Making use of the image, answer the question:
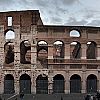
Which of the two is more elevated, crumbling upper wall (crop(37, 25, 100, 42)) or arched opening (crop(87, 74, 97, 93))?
crumbling upper wall (crop(37, 25, 100, 42))

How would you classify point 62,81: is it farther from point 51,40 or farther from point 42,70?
point 51,40

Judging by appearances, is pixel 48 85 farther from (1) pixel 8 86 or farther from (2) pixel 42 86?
(1) pixel 8 86

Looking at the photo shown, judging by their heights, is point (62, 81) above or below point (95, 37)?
below

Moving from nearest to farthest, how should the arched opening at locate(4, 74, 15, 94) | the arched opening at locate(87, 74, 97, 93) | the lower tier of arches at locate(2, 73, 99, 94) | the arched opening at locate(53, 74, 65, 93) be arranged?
the lower tier of arches at locate(2, 73, 99, 94), the arched opening at locate(53, 74, 65, 93), the arched opening at locate(4, 74, 15, 94), the arched opening at locate(87, 74, 97, 93)

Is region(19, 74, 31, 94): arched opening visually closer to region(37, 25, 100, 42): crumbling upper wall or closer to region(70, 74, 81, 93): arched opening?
region(70, 74, 81, 93): arched opening

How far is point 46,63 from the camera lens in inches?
1404

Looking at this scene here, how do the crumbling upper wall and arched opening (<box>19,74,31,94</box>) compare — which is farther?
the crumbling upper wall

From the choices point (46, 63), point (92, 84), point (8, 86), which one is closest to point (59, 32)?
point (46, 63)

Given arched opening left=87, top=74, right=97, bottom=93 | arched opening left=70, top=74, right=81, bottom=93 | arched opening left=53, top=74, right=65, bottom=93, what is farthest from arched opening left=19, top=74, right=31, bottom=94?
arched opening left=87, top=74, right=97, bottom=93

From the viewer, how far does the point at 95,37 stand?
118 feet

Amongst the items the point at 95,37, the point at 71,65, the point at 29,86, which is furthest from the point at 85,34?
the point at 29,86

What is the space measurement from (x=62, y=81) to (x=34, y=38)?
5.80 metres

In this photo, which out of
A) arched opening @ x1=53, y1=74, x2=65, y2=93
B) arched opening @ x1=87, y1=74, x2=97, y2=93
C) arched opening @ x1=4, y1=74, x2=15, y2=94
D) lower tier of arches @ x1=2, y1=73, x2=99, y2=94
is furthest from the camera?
arched opening @ x1=87, y1=74, x2=97, y2=93

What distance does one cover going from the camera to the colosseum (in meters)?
35.3
